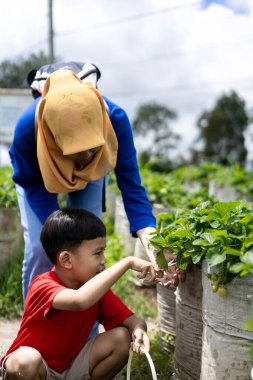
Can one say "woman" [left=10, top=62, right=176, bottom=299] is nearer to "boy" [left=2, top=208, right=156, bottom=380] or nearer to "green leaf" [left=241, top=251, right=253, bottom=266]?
"boy" [left=2, top=208, right=156, bottom=380]

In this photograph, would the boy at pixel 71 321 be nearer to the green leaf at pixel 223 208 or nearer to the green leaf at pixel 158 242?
the green leaf at pixel 158 242

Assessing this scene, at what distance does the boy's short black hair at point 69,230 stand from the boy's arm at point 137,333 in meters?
0.39

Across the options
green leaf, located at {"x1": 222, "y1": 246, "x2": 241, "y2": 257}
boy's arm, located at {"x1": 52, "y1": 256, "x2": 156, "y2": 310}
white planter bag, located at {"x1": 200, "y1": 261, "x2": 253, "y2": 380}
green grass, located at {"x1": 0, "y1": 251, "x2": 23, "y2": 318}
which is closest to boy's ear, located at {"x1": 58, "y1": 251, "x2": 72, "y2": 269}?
boy's arm, located at {"x1": 52, "y1": 256, "x2": 156, "y2": 310}

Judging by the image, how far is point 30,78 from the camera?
308 cm

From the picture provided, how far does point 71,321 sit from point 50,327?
0.09 metres

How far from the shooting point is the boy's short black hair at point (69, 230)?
93.7 inches

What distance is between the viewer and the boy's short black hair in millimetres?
2381

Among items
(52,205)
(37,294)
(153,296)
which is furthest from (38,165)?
(153,296)

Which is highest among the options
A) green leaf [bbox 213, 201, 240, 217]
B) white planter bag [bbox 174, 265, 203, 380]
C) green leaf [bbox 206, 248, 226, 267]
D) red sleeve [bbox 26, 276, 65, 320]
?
green leaf [bbox 213, 201, 240, 217]

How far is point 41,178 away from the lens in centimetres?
283

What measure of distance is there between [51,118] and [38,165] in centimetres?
42

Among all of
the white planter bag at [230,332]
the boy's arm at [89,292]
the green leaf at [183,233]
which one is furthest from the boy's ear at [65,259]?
the white planter bag at [230,332]

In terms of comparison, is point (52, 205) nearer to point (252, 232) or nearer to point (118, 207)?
point (252, 232)

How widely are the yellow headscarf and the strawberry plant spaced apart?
1.37 feet
